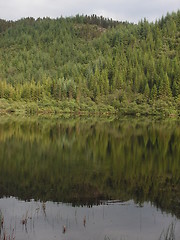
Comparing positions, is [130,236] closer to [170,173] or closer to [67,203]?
[67,203]

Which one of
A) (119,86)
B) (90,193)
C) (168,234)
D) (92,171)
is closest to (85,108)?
(119,86)

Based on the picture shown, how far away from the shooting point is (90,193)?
15188mm

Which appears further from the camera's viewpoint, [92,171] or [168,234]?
[92,171]

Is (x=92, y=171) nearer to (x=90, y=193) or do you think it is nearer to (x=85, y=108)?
(x=90, y=193)

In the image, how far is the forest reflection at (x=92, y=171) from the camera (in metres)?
15.1

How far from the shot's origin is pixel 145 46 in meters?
141

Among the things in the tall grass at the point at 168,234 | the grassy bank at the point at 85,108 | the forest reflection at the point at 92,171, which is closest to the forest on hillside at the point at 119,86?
the grassy bank at the point at 85,108

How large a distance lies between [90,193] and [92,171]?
470 cm

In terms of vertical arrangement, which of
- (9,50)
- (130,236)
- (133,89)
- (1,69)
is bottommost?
(130,236)

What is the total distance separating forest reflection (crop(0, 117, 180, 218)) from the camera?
1505 cm

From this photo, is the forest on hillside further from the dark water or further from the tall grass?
the tall grass

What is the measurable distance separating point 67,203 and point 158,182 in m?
5.93

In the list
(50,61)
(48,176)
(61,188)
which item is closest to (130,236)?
(61,188)

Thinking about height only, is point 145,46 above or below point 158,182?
above
